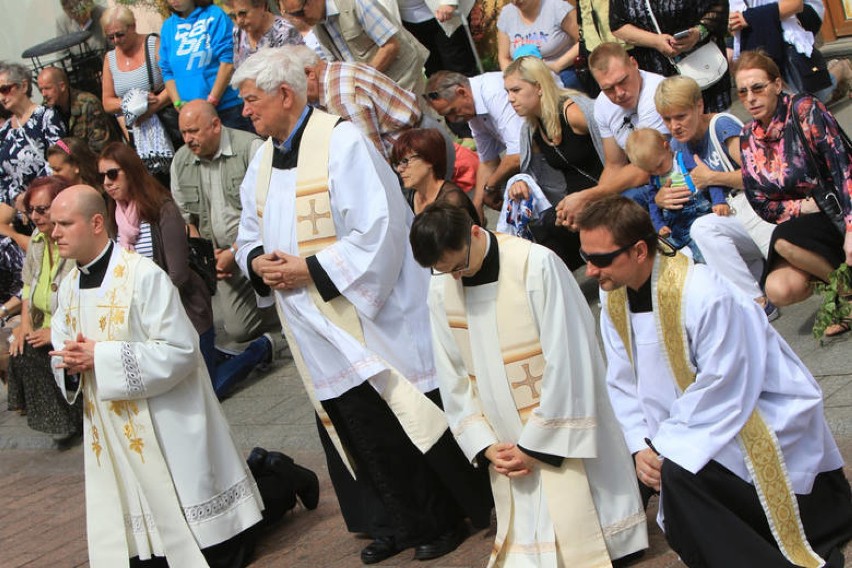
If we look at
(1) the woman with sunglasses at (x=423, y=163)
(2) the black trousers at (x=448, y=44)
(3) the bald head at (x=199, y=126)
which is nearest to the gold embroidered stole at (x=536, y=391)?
(1) the woman with sunglasses at (x=423, y=163)

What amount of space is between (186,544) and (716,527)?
2.67 metres

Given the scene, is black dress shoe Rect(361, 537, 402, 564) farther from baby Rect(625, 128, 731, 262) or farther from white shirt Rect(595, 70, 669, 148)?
white shirt Rect(595, 70, 669, 148)

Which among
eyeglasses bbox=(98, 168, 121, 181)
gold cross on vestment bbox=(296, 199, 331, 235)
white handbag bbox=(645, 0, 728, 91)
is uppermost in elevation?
eyeglasses bbox=(98, 168, 121, 181)

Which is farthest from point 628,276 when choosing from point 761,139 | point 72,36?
point 72,36

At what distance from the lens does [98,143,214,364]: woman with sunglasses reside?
7.93 meters

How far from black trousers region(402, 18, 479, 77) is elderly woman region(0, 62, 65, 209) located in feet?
9.36

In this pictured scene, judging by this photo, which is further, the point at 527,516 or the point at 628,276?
the point at 527,516

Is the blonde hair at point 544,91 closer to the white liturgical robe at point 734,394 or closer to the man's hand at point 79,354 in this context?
the man's hand at point 79,354

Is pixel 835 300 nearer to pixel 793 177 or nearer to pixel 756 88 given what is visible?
pixel 793 177

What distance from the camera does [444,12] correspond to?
9875mm

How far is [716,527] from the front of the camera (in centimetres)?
448

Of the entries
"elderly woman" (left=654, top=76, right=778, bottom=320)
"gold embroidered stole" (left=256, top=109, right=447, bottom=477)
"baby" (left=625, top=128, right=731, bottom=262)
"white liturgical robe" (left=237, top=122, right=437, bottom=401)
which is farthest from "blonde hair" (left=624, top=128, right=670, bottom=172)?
"gold embroidered stole" (left=256, top=109, right=447, bottom=477)

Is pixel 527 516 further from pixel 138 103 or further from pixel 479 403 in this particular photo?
pixel 138 103

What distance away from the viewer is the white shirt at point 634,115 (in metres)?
7.68
